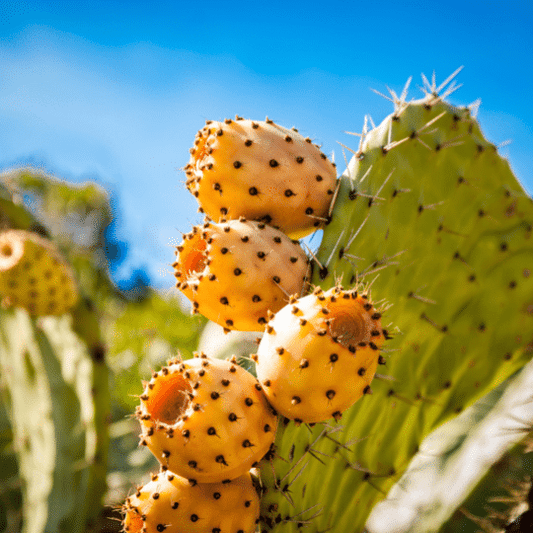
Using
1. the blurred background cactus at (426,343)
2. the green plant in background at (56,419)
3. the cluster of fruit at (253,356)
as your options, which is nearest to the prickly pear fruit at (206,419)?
the cluster of fruit at (253,356)

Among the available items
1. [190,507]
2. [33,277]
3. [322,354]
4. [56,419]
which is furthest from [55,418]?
[322,354]

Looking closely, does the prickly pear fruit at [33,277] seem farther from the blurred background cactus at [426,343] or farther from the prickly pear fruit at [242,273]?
the prickly pear fruit at [242,273]

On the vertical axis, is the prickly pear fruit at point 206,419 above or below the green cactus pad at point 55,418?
above

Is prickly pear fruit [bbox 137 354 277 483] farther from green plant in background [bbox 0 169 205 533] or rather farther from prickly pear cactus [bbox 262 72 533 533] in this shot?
green plant in background [bbox 0 169 205 533]

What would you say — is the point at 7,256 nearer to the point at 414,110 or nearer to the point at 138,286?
the point at 414,110

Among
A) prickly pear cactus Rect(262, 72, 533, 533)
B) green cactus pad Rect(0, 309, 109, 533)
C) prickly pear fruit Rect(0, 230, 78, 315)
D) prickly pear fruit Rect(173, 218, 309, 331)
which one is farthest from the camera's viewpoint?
prickly pear fruit Rect(0, 230, 78, 315)

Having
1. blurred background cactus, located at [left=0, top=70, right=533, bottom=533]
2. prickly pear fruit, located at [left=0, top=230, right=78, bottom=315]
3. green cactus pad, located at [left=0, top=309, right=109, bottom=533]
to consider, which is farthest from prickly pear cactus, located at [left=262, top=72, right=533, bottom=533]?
prickly pear fruit, located at [left=0, top=230, right=78, bottom=315]

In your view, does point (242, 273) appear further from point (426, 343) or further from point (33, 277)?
point (33, 277)
